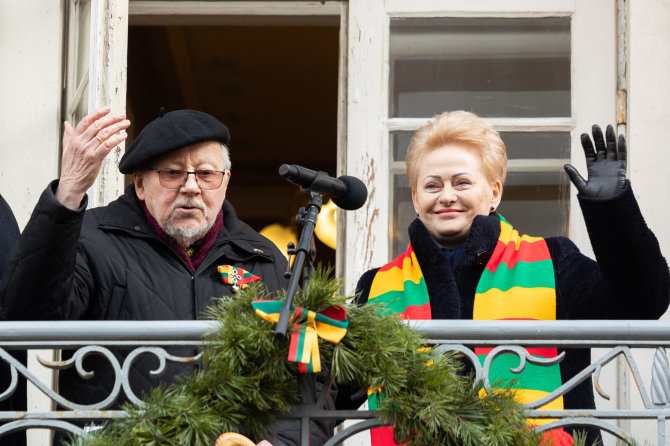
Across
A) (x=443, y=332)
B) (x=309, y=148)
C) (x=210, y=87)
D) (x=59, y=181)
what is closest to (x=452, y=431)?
(x=443, y=332)

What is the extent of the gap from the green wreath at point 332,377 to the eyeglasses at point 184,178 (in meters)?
0.84

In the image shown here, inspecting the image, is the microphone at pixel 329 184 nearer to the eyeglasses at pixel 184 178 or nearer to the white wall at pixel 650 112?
the eyeglasses at pixel 184 178

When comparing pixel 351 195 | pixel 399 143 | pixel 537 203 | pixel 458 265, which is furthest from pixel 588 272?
pixel 399 143

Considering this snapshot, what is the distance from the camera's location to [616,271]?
329 centimetres

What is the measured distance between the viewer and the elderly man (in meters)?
3.31

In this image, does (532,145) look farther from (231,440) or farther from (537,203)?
(231,440)

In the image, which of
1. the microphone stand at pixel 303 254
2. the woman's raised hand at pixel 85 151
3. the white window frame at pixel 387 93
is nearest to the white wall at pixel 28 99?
the white window frame at pixel 387 93

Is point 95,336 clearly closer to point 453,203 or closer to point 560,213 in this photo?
point 453,203

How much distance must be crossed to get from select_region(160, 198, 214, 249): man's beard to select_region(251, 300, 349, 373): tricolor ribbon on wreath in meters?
0.81

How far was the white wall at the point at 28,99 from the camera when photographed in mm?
5203

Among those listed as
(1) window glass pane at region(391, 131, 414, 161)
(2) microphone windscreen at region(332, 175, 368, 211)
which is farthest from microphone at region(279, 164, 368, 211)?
(1) window glass pane at region(391, 131, 414, 161)

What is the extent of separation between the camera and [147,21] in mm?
5707

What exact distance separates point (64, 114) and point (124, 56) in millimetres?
702

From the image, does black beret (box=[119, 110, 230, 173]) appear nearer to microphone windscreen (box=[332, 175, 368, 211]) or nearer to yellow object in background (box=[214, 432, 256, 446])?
microphone windscreen (box=[332, 175, 368, 211])
